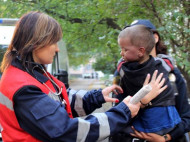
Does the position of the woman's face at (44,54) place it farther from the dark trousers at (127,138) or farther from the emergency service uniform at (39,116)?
the dark trousers at (127,138)

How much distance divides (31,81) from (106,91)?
0.76 meters

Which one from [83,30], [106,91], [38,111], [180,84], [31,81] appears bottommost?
[83,30]

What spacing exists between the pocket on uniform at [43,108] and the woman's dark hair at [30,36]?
0.89 feet

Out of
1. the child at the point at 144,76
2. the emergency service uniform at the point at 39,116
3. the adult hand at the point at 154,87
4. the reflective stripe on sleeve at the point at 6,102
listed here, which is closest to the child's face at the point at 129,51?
the child at the point at 144,76

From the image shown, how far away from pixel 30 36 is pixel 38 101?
397 millimetres

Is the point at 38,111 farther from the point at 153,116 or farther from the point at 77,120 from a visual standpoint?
the point at 153,116

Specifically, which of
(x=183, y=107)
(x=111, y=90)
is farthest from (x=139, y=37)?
(x=183, y=107)

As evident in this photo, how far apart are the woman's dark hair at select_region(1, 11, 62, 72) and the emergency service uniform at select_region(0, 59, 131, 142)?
0.06 m

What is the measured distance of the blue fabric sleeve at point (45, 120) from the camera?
1151 mm

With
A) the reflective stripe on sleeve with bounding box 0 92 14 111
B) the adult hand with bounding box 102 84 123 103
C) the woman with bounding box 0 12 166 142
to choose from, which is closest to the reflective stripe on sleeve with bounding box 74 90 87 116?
the adult hand with bounding box 102 84 123 103

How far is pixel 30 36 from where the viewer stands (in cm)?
130

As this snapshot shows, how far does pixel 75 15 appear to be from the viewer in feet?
21.2

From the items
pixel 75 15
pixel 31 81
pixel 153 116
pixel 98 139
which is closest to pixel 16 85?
pixel 31 81

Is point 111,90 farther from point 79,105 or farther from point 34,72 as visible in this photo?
point 34,72
